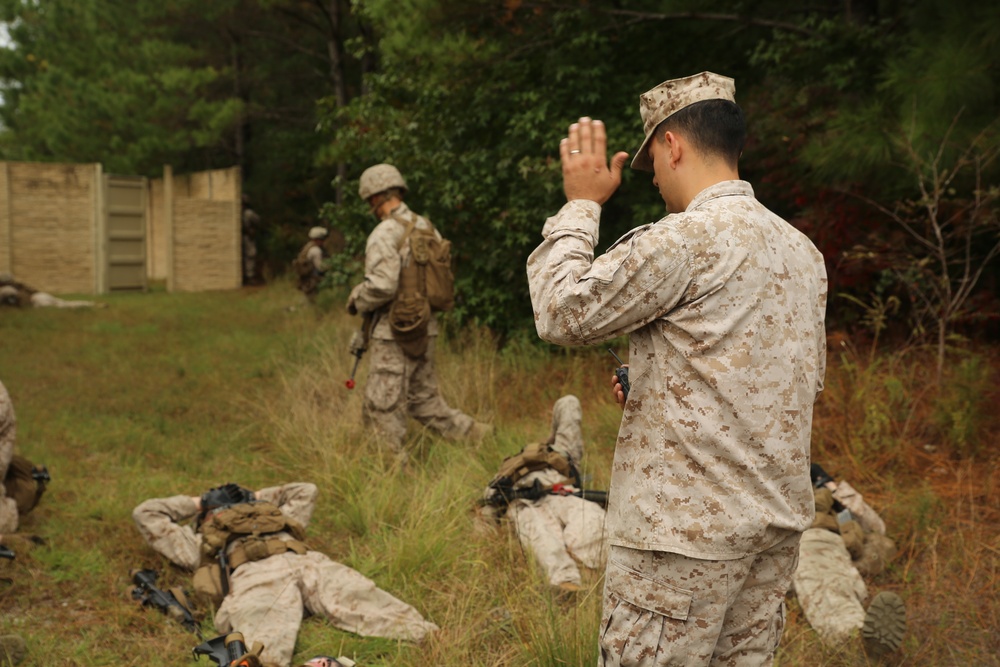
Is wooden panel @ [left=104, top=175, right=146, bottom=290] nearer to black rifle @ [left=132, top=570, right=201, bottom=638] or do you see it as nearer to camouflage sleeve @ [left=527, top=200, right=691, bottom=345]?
black rifle @ [left=132, top=570, right=201, bottom=638]

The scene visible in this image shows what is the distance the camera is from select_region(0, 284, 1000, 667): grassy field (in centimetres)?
370

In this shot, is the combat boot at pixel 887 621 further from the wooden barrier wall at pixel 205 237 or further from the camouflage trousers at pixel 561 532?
the wooden barrier wall at pixel 205 237

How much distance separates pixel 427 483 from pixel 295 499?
2.76 ft

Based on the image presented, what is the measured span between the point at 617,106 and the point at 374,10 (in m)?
2.73

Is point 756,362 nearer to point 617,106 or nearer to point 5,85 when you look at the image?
point 617,106

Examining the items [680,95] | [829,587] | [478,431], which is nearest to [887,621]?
[829,587]

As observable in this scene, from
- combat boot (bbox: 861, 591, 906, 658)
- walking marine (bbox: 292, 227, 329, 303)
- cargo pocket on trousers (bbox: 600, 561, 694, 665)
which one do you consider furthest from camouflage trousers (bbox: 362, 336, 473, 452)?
walking marine (bbox: 292, 227, 329, 303)

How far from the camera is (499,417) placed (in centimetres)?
693

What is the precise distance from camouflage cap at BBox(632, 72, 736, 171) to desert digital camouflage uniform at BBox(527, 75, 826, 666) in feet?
0.04

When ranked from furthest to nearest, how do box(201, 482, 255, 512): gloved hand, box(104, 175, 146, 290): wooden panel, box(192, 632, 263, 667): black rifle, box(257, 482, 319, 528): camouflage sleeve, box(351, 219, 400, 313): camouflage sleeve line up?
box(104, 175, 146, 290): wooden panel < box(351, 219, 400, 313): camouflage sleeve < box(257, 482, 319, 528): camouflage sleeve < box(201, 482, 255, 512): gloved hand < box(192, 632, 263, 667): black rifle

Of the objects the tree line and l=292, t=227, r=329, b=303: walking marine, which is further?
l=292, t=227, r=329, b=303: walking marine

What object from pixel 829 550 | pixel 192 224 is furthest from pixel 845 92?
pixel 192 224

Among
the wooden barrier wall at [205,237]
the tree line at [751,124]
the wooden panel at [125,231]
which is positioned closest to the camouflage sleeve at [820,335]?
the tree line at [751,124]

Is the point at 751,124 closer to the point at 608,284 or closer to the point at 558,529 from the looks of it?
the point at 558,529
